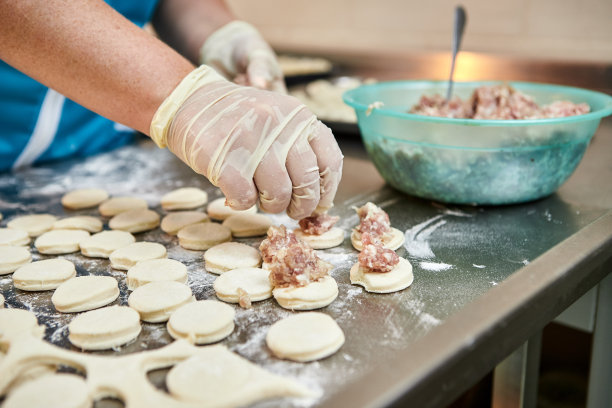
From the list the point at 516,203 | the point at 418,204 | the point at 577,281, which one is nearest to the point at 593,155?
the point at 516,203

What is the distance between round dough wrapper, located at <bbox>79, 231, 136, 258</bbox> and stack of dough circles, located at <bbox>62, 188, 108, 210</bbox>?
0.33 m

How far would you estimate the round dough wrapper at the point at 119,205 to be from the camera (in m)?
1.79

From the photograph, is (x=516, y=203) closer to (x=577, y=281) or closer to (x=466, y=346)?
(x=577, y=281)

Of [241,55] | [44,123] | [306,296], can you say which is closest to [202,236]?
[306,296]

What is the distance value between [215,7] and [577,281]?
193 cm

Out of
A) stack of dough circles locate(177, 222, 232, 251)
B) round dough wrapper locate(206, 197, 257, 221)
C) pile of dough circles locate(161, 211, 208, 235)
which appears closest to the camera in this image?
stack of dough circles locate(177, 222, 232, 251)

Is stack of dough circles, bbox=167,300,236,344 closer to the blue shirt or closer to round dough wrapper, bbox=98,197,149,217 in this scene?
round dough wrapper, bbox=98,197,149,217

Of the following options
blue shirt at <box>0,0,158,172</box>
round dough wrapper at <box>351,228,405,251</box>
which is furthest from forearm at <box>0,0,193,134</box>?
blue shirt at <box>0,0,158,172</box>

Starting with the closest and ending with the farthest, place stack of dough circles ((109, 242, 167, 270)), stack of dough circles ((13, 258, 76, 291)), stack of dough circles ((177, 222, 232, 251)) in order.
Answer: stack of dough circles ((13, 258, 76, 291)) → stack of dough circles ((109, 242, 167, 270)) → stack of dough circles ((177, 222, 232, 251))

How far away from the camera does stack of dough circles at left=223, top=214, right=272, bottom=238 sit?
1.63 metres

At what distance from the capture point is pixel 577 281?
1285mm

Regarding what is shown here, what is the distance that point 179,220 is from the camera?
5.53 feet

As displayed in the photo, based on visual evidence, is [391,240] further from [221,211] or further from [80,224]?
[80,224]

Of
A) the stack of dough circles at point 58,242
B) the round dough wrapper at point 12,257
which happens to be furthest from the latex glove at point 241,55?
the round dough wrapper at point 12,257
